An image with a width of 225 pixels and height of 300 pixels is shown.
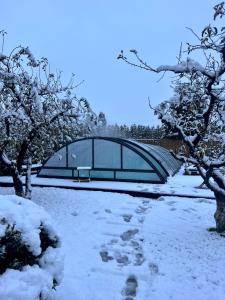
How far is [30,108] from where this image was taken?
31.6 ft

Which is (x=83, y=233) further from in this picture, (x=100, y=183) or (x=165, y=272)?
(x=100, y=183)

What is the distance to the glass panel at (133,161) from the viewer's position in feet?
46.8

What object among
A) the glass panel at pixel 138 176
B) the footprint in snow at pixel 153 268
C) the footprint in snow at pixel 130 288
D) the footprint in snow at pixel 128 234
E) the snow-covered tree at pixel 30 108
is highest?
the snow-covered tree at pixel 30 108

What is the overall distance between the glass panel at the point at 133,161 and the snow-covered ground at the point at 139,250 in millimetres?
3832

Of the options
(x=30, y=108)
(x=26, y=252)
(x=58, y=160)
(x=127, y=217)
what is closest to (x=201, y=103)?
(x=127, y=217)

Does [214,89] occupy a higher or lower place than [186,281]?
higher

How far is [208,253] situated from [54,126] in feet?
19.0

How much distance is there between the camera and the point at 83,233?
7520mm

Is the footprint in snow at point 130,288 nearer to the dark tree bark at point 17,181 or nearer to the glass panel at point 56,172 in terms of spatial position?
the dark tree bark at point 17,181

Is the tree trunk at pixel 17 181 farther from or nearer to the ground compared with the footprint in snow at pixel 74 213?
farther from the ground

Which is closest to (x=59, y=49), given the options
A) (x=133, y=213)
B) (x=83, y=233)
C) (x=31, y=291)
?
(x=133, y=213)

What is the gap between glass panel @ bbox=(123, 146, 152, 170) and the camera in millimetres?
14250

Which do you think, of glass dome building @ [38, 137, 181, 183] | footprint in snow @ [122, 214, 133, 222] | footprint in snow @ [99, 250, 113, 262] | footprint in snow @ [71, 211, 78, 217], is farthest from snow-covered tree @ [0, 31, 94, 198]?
glass dome building @ [38, 137, 181, 183]

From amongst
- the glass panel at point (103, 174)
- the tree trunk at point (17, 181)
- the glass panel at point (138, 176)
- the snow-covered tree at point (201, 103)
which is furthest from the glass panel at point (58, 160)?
the snow-covered tree at point (201, 103)
